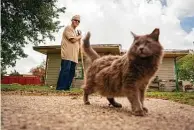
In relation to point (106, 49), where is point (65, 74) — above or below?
below

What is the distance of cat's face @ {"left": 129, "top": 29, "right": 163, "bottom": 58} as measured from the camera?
171 inches

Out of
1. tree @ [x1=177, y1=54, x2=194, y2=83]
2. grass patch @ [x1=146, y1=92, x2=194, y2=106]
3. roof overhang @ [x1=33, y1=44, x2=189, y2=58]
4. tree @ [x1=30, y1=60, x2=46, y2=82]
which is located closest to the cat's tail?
grass patch @ [x1=146, y1=92, x2=194, y2=106]

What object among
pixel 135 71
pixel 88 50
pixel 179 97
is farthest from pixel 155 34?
pixel 179 97

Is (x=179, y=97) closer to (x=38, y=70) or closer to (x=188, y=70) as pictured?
(x=188, y=70)

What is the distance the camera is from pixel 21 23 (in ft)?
60.3

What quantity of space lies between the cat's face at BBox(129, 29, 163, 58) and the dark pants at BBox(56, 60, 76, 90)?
15.5ft

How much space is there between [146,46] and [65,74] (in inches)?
196

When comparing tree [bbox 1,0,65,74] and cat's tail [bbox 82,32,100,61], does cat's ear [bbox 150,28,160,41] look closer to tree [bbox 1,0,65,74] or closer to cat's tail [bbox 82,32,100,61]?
cat's tail [bbox 82,32,100,61]

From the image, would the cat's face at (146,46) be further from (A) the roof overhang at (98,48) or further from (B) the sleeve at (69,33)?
(A) the roof overhang at (98,48)

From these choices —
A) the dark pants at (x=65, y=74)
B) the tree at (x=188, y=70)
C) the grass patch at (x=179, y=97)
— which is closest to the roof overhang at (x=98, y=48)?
the tree at (x=188, y=70)

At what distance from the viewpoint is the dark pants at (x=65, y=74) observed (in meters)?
9.03

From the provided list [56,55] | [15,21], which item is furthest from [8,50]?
[56,55]

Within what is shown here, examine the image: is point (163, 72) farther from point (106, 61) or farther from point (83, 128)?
→ point (83, 128)

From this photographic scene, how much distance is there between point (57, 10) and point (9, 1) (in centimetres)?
347
